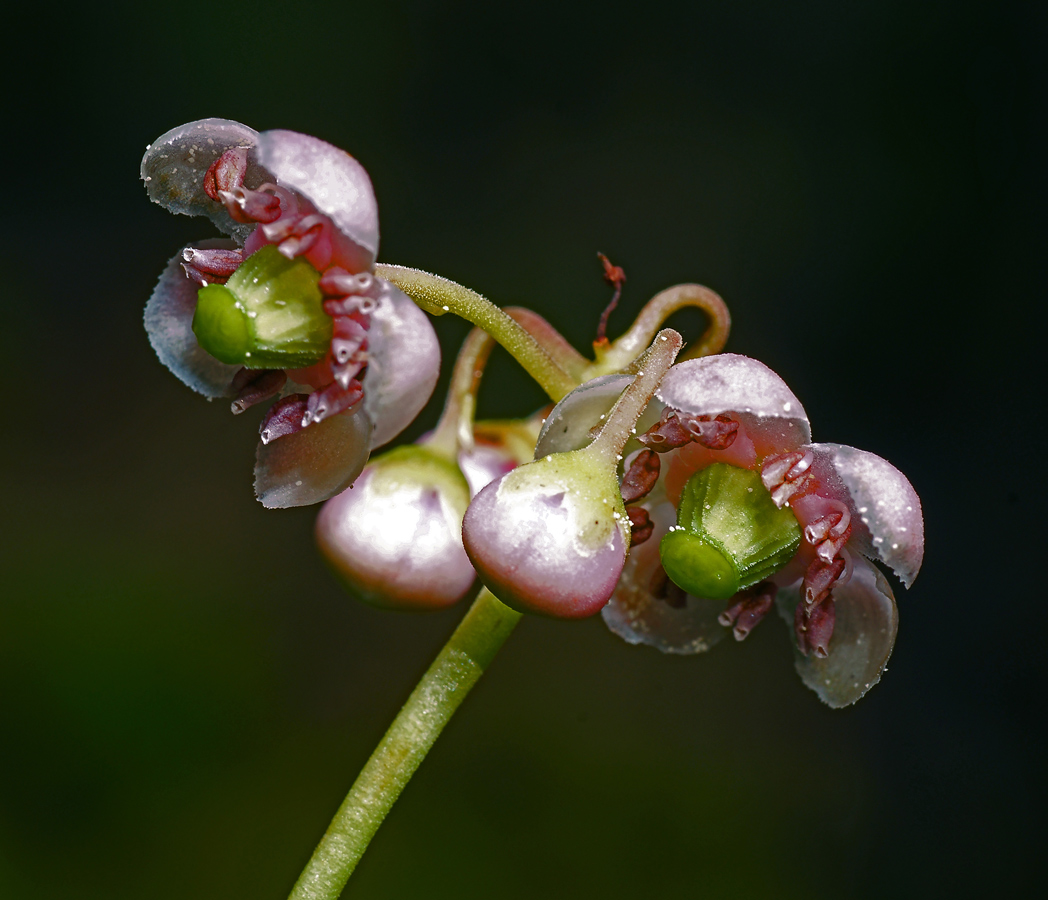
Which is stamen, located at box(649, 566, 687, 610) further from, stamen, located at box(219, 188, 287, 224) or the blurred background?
the blurred background

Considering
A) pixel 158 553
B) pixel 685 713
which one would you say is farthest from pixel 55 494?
pixel 685 713

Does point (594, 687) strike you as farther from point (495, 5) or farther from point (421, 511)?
point (421, 511)

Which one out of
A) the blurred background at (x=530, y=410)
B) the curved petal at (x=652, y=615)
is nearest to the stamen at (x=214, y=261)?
the curved petal at (x=652, y=615)

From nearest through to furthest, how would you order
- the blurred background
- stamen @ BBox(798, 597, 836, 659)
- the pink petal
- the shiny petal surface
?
the shiny petal surface → stamen @ BBox(798, 597, 836, 659) → the pink petal → the blurred background

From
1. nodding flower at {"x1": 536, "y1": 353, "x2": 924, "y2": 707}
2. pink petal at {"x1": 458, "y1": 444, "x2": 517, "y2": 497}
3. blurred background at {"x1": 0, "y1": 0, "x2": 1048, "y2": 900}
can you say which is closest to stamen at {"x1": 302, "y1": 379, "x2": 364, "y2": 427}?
nodding flower at {"x1": 536, "y1": 353, "x2": 924, "y2": 707}

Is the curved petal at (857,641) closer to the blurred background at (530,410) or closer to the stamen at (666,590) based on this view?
the stamen at (666,590)
